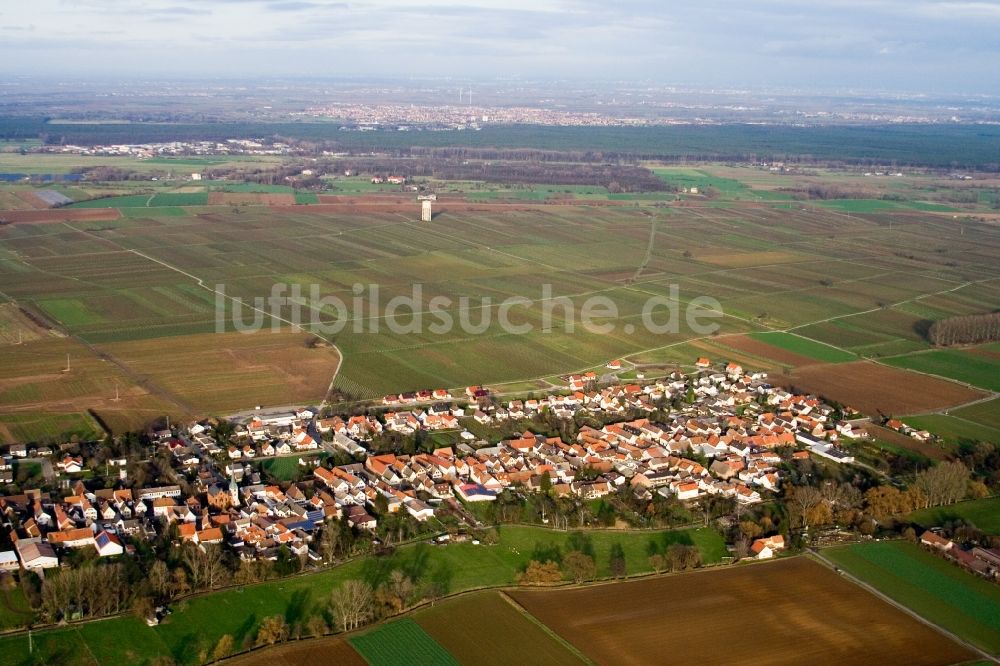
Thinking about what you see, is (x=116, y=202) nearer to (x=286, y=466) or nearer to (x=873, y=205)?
(x=286, y=466)

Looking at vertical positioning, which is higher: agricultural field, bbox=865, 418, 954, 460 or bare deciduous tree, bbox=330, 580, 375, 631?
agricultural field, bbox=865, 418, 954, 460

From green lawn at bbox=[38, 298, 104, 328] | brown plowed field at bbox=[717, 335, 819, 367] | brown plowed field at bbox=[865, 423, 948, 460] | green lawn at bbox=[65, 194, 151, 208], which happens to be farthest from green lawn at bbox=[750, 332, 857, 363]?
green lawn at bbox=[65, 194, 151, 208]

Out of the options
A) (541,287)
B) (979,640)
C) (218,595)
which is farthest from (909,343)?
(218,595)

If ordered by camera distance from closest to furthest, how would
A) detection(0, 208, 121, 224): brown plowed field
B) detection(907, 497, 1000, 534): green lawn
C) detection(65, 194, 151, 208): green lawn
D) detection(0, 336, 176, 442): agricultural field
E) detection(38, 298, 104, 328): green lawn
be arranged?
1. detection(907, 497, 1000, 534): green lawn
2. detection(0, 336, 176, 442): agricultural field
3. detection(38, 298, 104, 328): green lawn
4. detection(0, 208, 121, 224): brown plowed field
5. detection(65, 194, 151, 208): green lawn

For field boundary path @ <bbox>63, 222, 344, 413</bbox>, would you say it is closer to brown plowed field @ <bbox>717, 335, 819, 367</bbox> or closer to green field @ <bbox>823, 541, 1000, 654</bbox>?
brown plowed field @ <bbox>717, 335, 819, 367</bbox>

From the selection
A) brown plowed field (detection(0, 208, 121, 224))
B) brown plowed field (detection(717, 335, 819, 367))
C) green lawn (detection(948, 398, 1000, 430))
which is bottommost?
green lawn (detection(948, 398, 1000, 430))

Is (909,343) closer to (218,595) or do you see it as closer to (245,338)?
(245,338)

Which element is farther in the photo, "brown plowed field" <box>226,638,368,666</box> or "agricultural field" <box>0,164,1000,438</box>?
"agricultural field" <box>0,164,1000,438</box>

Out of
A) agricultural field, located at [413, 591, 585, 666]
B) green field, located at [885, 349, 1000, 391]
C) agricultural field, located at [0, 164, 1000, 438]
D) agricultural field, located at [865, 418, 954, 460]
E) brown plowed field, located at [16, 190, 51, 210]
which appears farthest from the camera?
brown plowed field, located at [16, 190, 51, 210]
